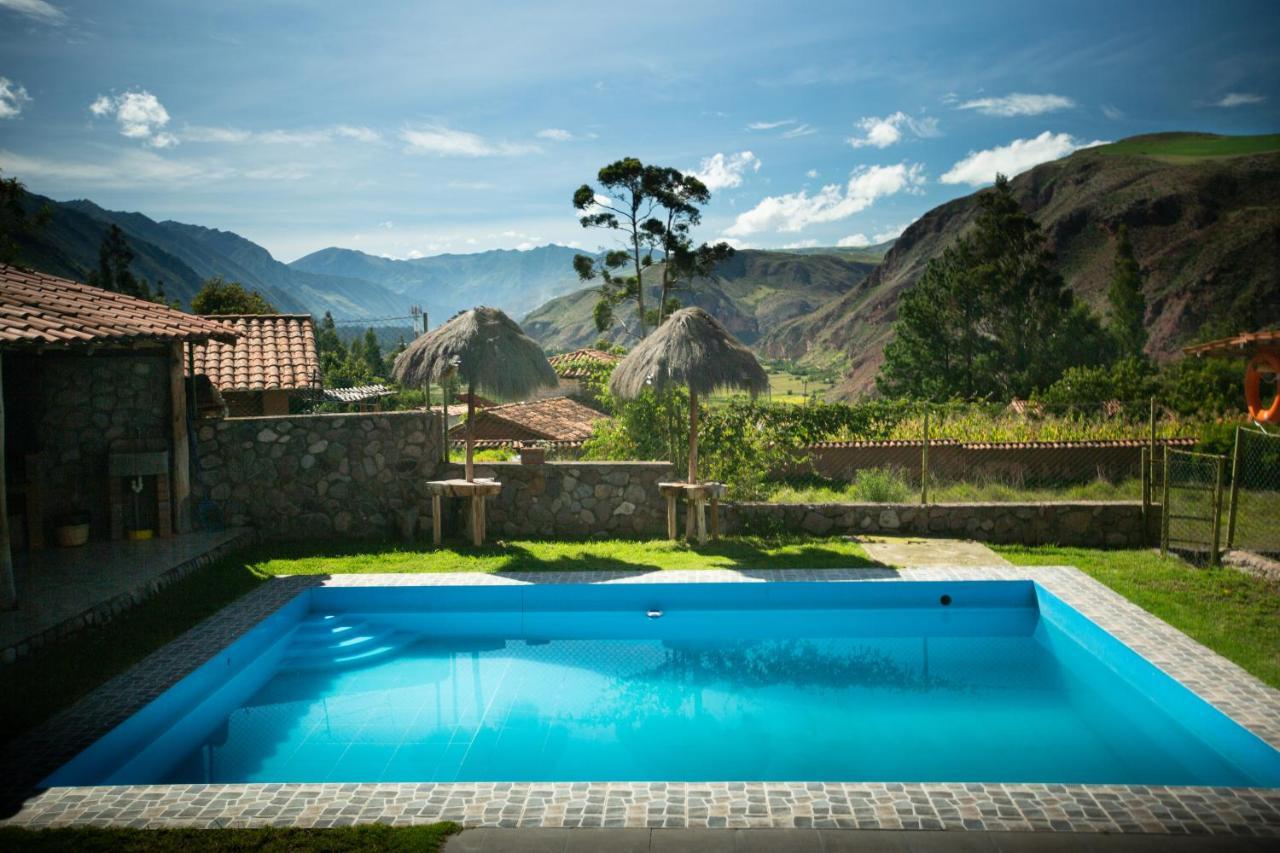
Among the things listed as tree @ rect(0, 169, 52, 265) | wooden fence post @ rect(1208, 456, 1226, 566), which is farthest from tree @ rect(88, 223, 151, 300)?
wooden fence post @ rect(1208, 456, 1226, 566)

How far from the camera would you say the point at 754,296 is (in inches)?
4963

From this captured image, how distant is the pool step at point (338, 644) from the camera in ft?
26.9

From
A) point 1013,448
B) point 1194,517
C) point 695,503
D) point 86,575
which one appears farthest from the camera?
point 1013,448

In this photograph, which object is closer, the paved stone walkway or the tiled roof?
the paved stone walkway

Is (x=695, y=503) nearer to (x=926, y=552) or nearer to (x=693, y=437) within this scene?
(x=693, y=437)

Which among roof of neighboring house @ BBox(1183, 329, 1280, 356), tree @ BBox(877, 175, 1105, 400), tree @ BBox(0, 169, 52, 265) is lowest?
roof of neighboring house @ BBox(1183, 329, 1280, 356)

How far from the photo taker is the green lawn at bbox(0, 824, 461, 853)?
4.15 meters

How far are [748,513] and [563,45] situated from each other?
58.6ft

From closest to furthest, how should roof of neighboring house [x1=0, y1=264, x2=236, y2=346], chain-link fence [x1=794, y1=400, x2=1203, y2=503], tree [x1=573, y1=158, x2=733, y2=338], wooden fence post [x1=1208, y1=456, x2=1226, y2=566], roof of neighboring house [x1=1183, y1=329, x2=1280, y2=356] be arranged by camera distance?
roof of neighboring house [x1=0, y1=264, x2=236, y2=346] → roof of neighboring house [x1=1183, y1=329, x2=1280, y2=356] → wooden fence post [x1=1208, y1=456, x2=1226, y2=566] → chain-link fence [x1=794, y1=400, x2=1203, y2=503] → tree [x1=573, y1=158, x2=733, y2=338]

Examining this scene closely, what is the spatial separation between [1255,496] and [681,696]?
994 centimetres

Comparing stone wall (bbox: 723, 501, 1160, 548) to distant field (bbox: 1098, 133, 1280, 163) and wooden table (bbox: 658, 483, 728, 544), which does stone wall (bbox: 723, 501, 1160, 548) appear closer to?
wooden table (bbox: 658, 483, 728, 544)

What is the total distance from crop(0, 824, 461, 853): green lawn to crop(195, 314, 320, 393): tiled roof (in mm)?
11231

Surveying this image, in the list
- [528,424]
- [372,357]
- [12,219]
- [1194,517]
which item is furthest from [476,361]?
[372,357]

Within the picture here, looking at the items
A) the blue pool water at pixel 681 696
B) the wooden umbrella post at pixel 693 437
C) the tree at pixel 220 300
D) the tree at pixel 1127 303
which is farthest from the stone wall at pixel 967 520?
the tree at pixel 220 300
